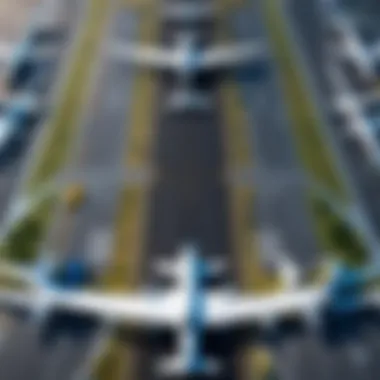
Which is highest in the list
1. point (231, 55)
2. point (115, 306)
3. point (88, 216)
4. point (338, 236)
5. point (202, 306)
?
point (231, 55)

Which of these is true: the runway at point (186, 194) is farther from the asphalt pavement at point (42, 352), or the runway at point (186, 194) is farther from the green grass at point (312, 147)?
the green grass at point (312, 147)

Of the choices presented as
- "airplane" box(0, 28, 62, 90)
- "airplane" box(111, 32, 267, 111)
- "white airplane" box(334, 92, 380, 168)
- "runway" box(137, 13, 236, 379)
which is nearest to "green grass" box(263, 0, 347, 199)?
"white airplane" box(334, 92, 380, 168)

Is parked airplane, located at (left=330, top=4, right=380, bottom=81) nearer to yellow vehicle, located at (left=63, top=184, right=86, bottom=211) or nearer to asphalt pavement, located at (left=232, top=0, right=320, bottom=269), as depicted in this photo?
asphalt pavement, located at (left=232, top=0, right=320, bottom=269)

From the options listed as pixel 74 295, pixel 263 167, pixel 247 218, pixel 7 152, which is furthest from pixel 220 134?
pixel 74 295

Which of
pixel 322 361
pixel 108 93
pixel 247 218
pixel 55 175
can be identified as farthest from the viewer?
pixel 108 93

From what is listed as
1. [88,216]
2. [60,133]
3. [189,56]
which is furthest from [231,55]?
[88,216]

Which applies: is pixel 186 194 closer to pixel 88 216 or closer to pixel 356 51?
pixel 88 216

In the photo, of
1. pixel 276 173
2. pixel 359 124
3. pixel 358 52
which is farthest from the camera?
pixel 358 52

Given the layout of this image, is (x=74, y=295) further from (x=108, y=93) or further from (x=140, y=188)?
(x=108, y=93)
